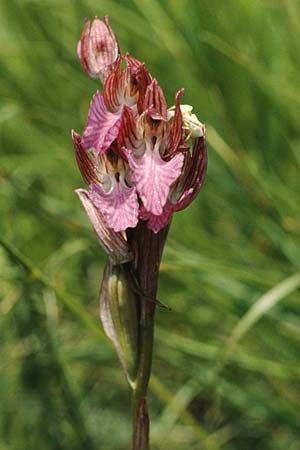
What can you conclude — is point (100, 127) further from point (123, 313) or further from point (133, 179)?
point (123, 313)

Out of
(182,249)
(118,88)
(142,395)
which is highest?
(118,88)

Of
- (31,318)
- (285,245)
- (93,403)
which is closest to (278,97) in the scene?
(285,245)

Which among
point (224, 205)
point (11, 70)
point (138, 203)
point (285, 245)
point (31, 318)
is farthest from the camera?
point (11, 70)

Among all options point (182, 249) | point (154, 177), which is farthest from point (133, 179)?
point (182, 249)

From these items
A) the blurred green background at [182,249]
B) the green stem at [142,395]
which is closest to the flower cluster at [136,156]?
the green stem at [142,395]

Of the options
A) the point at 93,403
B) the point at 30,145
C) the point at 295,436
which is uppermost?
the point at 295,436

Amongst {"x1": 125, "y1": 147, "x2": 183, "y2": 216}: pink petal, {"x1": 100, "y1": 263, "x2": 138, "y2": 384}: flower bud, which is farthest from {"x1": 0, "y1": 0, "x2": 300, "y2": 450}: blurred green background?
{"x1": 125, "y1": 147, "x2": 183, "y2": 216}: pink petal

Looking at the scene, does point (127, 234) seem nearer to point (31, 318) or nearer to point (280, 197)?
point (31, 318)
